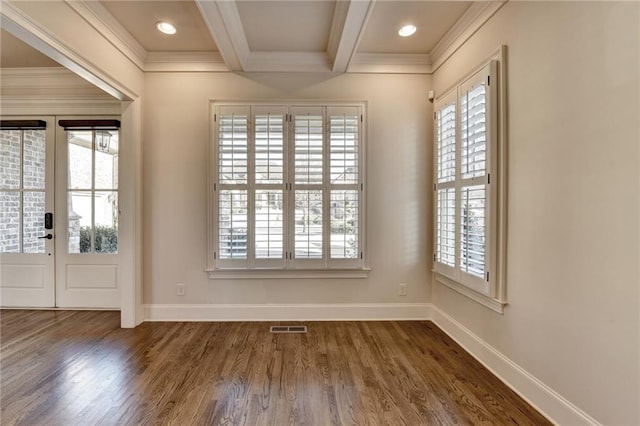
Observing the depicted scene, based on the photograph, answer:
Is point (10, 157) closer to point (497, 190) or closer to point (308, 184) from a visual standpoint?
point (308, 184)

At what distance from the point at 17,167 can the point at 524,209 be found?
5.45 meters

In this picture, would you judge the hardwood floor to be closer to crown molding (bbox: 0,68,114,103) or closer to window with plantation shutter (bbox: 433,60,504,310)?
window with plantation shutter (bbox: 433,60,504,310)

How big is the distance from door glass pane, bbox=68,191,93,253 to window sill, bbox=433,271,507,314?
420 centimetres

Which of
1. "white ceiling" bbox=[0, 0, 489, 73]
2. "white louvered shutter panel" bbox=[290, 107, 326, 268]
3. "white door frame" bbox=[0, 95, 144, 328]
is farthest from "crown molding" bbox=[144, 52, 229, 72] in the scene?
"white louvered shutter panel" bbox=[290, 107, 326, 268]

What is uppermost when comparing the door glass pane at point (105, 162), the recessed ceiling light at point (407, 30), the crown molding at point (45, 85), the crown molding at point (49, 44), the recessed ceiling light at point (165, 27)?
the recessed ceiling light at point (407, 30)

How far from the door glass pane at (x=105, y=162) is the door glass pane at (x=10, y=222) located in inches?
41.4

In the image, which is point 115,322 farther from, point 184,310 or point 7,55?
point 7,55

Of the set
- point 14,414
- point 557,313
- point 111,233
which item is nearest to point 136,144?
point 111,233

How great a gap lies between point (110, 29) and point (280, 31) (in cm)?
153

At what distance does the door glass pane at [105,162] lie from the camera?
3.71 meters

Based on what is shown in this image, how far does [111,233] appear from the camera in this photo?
3707mm

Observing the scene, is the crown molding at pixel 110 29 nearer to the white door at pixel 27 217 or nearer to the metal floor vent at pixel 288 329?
the white door at pixel 27 217

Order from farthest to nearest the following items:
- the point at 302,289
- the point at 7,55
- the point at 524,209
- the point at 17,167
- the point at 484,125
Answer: the point at 17,167, the point at 302,289, the point at 7,55, the point at 484,125, the point at 524,209

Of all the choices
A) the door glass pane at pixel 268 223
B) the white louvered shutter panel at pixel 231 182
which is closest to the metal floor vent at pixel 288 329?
the door glass pane at pixel 268 223
